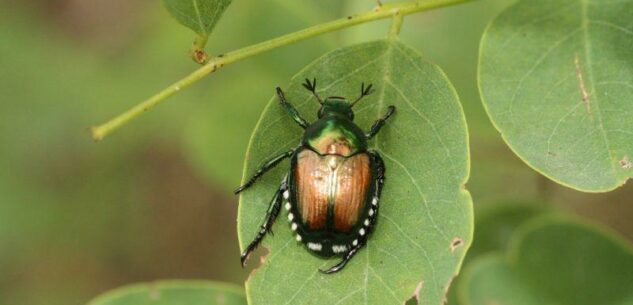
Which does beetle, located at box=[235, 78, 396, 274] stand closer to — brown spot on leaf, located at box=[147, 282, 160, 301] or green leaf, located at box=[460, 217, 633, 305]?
brown spot on leaf, located at box=[147, 282, 160, 301]

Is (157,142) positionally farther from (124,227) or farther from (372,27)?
(372,27)

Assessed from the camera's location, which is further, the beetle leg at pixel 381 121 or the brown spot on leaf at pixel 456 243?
the beetle leg at pixel 381 121

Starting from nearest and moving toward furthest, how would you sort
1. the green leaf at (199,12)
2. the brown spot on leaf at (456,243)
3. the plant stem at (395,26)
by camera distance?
1. the brown spot on leaf at (456,243)
2. the green leaf at (199,12)
3. the plant stem at (395,26)

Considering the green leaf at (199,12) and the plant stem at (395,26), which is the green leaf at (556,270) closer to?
the plant stem at (395,26)

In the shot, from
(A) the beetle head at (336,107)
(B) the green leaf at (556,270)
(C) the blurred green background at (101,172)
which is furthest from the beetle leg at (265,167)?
(C) the blurred green background at (101,172)

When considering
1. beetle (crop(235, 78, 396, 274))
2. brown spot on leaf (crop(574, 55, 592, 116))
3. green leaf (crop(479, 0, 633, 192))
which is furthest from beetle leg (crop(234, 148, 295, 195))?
brown spot on leaf (crop(574, 55, 592, 116))

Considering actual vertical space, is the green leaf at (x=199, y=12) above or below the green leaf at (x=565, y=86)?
above
